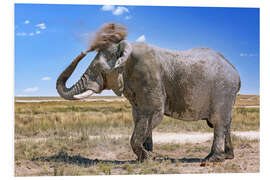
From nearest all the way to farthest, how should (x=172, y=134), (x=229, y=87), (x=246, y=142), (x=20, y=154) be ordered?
(x=229, y=87) < (x=20, y=154) < (x=246, y=142) < (x=172, y=134)

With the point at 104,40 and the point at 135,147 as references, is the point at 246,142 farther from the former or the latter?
the point at 104,40

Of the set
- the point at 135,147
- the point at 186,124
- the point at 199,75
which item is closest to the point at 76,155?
the point at 135,147

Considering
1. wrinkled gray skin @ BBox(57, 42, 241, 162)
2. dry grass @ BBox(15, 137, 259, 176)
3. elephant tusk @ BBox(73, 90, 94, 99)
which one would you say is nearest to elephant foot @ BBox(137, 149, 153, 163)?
wrinkled gray skin @ BBox(57, 42, 241, 162)

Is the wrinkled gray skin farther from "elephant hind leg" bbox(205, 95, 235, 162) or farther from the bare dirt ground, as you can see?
the bare dirt ground

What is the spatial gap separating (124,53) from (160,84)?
95 centimetres

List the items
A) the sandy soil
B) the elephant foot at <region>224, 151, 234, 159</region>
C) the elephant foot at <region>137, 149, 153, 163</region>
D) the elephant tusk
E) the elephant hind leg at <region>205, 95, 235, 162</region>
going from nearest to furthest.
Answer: the elephant tusk, the elephant foot at <region>137, 149, 153, 163</region>, the elephant hind leg at <region>205, 95, 235, 162</region>, the elephant foot at <region>224, 151, 234, 159</region>, the sandy soil

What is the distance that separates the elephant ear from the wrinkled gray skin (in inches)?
3.3

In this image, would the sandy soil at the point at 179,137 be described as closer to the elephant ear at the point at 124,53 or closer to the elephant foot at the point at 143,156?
the elephant foot at the point at 143,156

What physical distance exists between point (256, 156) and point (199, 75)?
2.70m

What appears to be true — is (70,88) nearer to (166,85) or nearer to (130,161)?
(166,85)

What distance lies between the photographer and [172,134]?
12.8 meters

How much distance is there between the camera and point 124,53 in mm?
6969

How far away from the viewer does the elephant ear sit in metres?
6.92

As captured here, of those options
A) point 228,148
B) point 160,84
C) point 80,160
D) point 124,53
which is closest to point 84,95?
point 124,53
